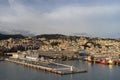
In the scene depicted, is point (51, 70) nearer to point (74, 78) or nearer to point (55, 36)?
point (74, 78)

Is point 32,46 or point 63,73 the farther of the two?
point 32,46

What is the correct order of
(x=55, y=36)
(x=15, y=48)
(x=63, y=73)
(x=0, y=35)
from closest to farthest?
(x=63, y=73) < (x=15, y=48) < (x=0, y=35) < (x=55, y=36)

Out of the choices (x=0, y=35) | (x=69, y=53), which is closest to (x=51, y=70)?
(x=69, y=53)

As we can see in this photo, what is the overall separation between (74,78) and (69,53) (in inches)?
1073

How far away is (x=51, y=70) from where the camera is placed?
2528cm

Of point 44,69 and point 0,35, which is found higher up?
point 0,35

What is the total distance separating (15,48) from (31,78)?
36004 mm

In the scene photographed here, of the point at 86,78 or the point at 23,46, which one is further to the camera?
the point at 23,46

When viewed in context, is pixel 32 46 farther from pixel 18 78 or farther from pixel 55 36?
pixel 18 78

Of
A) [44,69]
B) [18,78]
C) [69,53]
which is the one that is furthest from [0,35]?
[18,78]


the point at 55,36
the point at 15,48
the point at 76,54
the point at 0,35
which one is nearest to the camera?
the point at 76,54

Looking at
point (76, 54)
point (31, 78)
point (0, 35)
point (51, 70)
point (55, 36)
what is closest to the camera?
point (31, 78)

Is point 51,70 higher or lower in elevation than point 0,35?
lower

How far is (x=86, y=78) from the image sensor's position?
2042 centimetres
